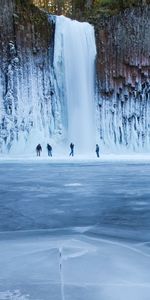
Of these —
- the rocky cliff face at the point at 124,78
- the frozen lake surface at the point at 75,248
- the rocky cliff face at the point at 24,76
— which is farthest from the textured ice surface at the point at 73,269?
the rocky cliff face at the point at 124,78

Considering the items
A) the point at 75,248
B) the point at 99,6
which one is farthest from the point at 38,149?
the point at 75,248

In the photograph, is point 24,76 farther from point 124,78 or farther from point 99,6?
point 99,6

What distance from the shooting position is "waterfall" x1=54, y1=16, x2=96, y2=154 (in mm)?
36344

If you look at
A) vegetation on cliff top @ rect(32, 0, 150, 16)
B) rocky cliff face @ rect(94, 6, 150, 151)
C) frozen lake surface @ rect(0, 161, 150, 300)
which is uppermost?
vegetation on cliff top @ rect(32, 0, 150, 16)

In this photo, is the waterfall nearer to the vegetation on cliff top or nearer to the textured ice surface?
the vegetation on cliff top

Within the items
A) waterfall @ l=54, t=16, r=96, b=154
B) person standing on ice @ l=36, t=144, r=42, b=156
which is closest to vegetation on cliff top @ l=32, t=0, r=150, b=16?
waterfall @ l=54, t=16, r=96, b=154

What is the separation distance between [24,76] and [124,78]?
8.38m

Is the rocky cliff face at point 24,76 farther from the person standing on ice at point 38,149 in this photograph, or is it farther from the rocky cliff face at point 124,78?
the rocky cliff face at point 124,78

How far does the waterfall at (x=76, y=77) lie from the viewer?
119ft

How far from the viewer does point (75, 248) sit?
4.42 m

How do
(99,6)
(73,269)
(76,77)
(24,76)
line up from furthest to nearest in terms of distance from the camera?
(99,6) < (76,77) < (24,76) < (73,269)

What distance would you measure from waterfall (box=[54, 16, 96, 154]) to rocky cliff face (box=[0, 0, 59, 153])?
101 cm

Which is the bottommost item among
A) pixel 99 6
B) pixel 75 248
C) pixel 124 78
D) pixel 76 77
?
pixel 75 248

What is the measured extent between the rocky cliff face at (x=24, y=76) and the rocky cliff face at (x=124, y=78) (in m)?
4.36
